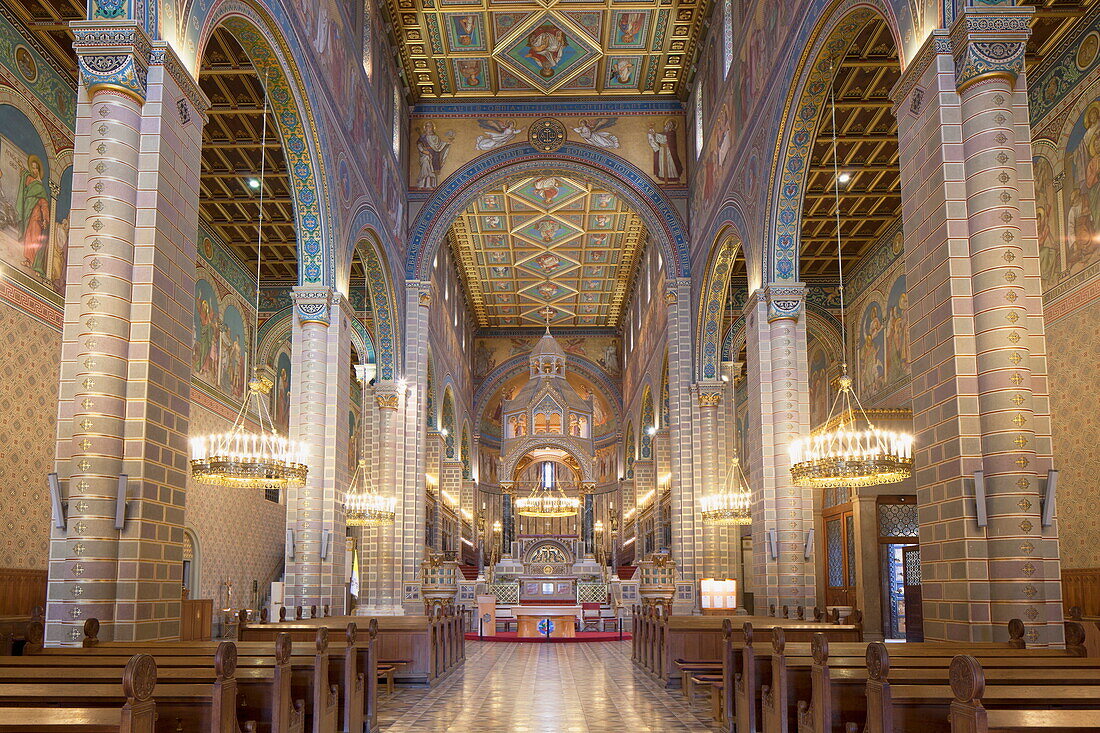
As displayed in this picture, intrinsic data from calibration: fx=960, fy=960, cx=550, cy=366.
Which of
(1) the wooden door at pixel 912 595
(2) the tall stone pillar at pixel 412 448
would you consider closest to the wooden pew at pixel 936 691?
(1) the wooden door at pixel 912 595

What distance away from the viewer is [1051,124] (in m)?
16.3

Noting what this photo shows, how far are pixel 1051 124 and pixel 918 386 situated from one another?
9.71m

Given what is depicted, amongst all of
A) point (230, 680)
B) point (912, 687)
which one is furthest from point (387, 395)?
point (912, 687)

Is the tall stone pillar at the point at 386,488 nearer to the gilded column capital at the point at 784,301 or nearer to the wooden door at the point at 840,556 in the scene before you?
the gilded column capital at the point at 784,301

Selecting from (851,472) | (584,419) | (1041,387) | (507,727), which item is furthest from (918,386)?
(584,419)

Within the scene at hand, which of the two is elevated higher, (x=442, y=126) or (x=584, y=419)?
(x=442, y=126)

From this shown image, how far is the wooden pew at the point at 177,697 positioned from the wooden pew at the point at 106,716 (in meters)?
0.58

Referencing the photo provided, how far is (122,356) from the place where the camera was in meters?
8.48

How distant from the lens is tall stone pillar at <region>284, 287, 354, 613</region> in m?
15.3

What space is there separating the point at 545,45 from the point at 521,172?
349cm

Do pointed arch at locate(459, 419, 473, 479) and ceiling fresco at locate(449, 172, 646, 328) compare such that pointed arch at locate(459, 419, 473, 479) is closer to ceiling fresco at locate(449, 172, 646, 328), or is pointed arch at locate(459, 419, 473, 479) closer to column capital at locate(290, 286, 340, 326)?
ceiling fresco at locate(449, 172, 646, 328)

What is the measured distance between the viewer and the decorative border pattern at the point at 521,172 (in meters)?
24.9

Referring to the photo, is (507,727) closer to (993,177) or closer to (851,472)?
(851,472)

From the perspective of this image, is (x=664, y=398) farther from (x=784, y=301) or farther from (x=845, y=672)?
(x=845, y=672)
